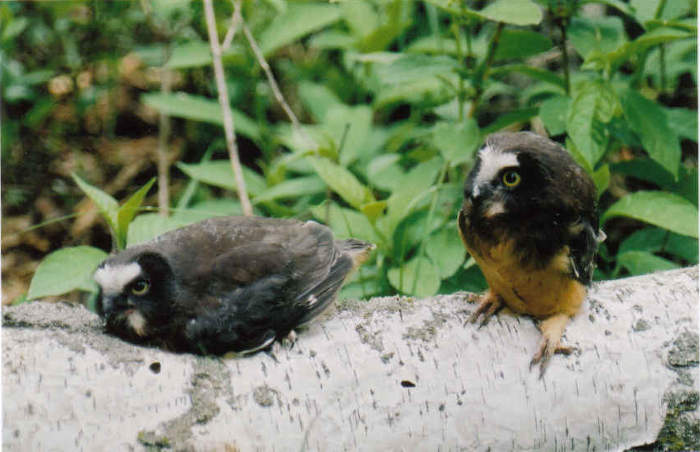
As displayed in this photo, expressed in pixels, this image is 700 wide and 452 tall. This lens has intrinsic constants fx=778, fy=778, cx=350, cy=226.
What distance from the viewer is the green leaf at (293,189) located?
14.9 feet

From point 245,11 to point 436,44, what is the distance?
1.27 meters

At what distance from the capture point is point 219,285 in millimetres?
3221

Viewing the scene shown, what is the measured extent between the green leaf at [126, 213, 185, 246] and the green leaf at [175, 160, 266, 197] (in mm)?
751

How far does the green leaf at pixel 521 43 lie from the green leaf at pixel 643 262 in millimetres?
1224

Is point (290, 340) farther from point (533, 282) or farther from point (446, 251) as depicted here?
point (446, 251)

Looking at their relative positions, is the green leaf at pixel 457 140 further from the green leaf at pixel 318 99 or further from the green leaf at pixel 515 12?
the green leaf at pixel 318 99

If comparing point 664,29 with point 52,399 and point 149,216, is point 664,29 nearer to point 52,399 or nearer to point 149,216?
point 149,216

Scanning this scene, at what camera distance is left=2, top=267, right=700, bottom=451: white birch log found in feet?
9.21

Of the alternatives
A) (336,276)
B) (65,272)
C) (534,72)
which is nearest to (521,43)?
(534,72)

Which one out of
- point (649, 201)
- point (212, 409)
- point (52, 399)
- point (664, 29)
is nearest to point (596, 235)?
point (649, 201)

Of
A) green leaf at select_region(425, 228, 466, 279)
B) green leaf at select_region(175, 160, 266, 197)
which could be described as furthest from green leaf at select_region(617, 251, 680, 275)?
green leaf at select_region(175, 160, 266, 197)

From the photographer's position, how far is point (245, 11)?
5039 mm

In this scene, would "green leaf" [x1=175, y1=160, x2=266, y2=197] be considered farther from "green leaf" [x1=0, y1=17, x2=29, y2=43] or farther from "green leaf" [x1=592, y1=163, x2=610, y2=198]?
"green leaf" [x1=592, y1=163, x2=610, y2=198]

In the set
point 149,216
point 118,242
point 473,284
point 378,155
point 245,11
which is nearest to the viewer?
point 118,242
